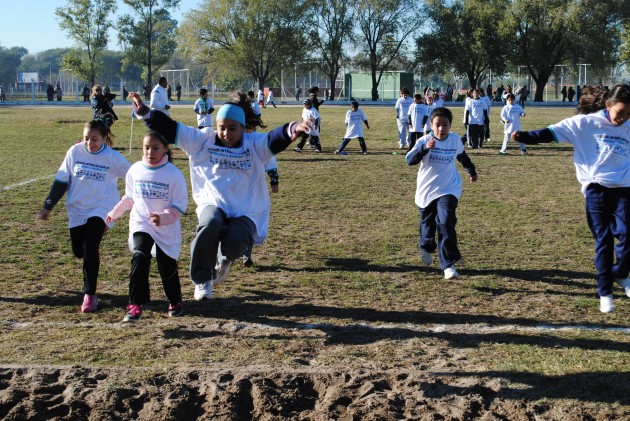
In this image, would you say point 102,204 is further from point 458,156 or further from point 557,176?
point 557,176

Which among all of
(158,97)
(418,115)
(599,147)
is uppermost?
(158,97)

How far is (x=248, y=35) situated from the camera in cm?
8044

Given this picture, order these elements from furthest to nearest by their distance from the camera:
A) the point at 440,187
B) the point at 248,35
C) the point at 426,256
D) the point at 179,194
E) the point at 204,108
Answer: the point at 248,35, the point at 204,108, the point at 426,256, the point at 440,187, the point at 179,194

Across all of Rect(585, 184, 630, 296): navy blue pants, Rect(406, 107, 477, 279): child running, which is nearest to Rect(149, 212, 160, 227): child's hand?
Rect(406, 107, 477, 279): child running

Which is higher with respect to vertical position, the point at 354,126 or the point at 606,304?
the point at 354,126

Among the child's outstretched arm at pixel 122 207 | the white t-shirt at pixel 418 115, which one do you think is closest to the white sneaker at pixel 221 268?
the child's outstretched arm at pixel 122 207

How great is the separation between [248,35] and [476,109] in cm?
6132

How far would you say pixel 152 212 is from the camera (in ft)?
20.1

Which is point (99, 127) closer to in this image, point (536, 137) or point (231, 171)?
point (231, 171)

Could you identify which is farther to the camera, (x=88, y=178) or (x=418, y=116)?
(x=418, y=116)

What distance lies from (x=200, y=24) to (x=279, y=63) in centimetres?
1005

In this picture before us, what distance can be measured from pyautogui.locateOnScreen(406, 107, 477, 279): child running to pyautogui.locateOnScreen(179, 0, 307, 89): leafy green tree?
73952mm

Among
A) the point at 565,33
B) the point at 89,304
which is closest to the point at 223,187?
the point at 89,304

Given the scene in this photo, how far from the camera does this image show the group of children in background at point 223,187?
5.97m
